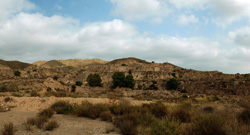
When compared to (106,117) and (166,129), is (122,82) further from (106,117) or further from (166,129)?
(166,129)

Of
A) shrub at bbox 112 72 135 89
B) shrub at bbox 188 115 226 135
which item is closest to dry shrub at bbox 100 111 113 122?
shrub at bbox 188 115 226 135

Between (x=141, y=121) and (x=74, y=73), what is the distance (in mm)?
74259

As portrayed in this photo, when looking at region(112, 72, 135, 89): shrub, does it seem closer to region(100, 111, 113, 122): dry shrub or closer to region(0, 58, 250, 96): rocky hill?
region(0, 58, 250, 96): rocky hill

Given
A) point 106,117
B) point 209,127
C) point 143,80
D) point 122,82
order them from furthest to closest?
point 143,80
point 122,82
point 106,117
point 209,127

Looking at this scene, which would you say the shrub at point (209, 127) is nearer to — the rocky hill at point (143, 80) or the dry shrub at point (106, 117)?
the dry shrub at point (106, 117)

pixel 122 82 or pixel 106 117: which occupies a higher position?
pixel 122 82

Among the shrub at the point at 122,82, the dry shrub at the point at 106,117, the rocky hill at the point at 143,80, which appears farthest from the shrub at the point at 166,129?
the shrub at the point at 122,82

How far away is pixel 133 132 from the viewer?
266 inches

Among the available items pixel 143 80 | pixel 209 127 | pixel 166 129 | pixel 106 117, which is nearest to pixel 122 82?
pixel 143 80

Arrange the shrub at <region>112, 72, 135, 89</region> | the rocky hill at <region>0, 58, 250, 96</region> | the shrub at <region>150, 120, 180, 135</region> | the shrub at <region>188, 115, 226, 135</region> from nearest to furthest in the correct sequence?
the shrub at <region>150, 120, 180, 135</region> < the shrub at <region>188, 115, 226, 135</region> < the rocky hill at <region>0, 58, 250, 96</region> < the shrub at <region>112, 72, 135, 89</region>

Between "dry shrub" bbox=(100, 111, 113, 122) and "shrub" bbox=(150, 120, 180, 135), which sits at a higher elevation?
"shrub" bbox=(150, 120, 180, 135)

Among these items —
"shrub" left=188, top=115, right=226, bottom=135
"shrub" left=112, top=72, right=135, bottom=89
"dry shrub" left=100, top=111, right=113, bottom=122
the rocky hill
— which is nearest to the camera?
"shrub" left=188, top=115, right=226, bottom=135

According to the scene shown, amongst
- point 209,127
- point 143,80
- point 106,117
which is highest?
point 143,80

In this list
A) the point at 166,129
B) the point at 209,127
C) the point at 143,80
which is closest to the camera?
the point at 166,129
